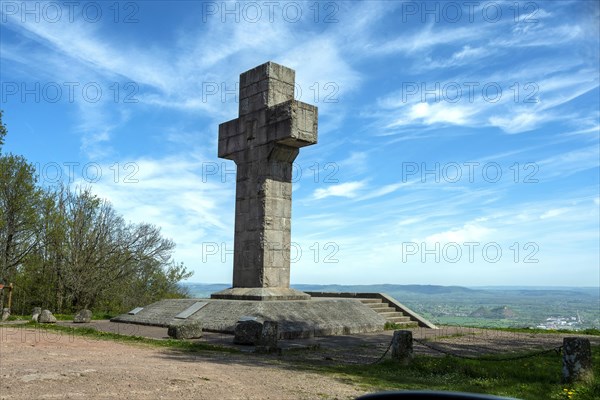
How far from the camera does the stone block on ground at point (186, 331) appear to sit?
13289 mm

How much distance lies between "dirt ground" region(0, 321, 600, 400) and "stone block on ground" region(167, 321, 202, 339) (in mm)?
290

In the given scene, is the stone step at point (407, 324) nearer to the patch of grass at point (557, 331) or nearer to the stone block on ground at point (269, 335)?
the patch of grass at point (557, 331)

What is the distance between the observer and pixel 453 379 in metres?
8.75

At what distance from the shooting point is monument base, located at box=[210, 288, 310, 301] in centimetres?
1576

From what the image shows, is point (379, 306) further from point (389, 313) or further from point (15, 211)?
point (15, 211)

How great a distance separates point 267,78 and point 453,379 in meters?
11.6

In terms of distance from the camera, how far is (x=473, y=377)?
356 inches

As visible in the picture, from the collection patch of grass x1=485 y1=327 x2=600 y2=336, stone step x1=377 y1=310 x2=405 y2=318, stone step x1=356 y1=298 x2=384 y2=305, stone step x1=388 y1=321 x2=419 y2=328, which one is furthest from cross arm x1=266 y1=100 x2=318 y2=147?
patch of grass x1=485 y1=327 x2=600 y2=336

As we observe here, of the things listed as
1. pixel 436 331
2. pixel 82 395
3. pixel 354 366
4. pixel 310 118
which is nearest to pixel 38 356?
pixel 82 395

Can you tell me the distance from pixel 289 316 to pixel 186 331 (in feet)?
9.72

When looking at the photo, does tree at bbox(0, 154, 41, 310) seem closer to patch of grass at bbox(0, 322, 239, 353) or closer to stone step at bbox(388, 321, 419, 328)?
patch of grass at bbox(0, 322, 239, 353)

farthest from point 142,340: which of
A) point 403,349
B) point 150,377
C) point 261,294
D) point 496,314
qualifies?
point 496,314

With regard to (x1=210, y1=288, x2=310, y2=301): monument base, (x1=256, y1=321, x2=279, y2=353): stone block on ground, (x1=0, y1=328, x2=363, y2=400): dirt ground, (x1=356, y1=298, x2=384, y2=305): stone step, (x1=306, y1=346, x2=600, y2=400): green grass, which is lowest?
(x1=306, y1=346, x2=600, y2=400): green grass

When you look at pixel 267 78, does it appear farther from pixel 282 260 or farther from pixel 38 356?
pixel 38 356
